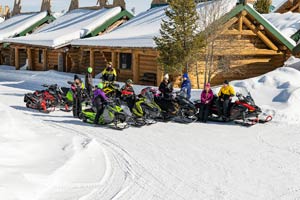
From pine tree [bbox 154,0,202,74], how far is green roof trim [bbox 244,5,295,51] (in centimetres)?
414

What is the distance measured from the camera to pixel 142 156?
8531 millimetres

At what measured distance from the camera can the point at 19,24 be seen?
3522 centimetres

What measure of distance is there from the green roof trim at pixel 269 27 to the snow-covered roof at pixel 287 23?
1576mm

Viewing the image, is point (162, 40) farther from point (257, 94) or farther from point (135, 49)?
point (257, 94)

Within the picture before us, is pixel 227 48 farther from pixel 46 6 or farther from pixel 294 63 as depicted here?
pixel 46 6

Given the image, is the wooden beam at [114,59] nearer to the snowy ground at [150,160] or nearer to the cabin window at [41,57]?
the cabin window at [41,57]

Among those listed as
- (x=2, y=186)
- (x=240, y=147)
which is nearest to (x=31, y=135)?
(x=2, y=186)

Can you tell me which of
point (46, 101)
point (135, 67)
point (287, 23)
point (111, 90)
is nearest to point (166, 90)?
point (111, 90)

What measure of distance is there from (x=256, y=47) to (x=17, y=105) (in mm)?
12106

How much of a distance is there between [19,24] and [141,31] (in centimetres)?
1707

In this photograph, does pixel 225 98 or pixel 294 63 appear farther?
pixel 294 63

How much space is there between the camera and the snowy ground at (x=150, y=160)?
21.1 ft

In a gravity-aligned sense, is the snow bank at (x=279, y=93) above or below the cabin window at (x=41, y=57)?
below

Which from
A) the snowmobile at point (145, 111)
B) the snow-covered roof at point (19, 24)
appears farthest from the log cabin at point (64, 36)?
the snowmobile at point (145, 111)
